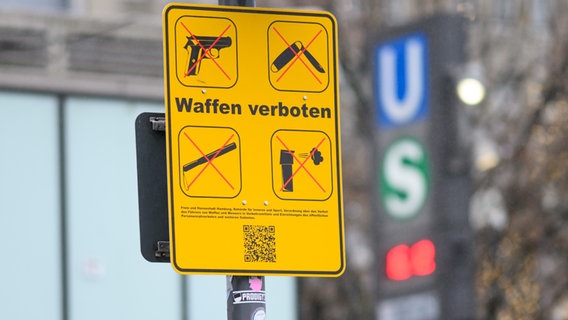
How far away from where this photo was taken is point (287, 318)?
1775cm

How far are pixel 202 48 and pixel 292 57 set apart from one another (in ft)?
1.43

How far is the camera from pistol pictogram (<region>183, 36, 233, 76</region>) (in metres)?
6.79

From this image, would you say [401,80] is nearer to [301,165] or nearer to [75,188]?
[75,188]

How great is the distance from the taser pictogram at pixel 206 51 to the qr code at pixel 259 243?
2.19 ft

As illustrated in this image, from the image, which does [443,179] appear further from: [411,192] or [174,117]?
[174,117]

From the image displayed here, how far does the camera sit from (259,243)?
21.8 feet

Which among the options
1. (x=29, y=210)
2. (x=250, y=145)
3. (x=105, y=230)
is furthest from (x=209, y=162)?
(x=105, y=230)

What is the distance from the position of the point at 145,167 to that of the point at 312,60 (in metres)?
0.93

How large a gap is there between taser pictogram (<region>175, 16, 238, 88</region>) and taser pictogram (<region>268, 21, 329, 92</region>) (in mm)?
190

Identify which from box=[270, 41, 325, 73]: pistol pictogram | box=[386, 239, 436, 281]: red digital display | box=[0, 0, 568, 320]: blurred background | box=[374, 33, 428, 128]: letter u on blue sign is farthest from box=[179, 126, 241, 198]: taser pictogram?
box=[374, 33, 428, 128]: letter u on blue sign

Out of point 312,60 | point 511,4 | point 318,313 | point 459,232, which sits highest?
point 511,4

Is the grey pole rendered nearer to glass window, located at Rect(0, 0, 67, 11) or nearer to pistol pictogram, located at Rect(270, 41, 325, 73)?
pistol pictogram, located at Rect(270, 41, 325, 73)

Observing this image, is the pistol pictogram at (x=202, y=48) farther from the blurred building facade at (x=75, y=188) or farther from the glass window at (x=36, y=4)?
the glass window at (x=36, y=4)

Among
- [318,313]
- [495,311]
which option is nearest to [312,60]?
[495,311]
